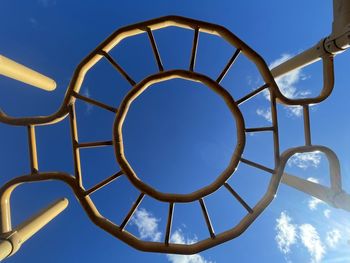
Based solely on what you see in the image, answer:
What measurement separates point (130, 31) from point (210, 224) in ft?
17.0

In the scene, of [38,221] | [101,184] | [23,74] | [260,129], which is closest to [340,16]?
[260,129]

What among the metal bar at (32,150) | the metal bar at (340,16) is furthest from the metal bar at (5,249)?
the metal bar at (340,16)

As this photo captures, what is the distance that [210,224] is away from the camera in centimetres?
964

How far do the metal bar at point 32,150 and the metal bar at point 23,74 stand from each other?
5.34ft

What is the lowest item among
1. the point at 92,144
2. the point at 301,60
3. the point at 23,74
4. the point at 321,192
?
the point at 321,192

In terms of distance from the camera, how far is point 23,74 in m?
11.1

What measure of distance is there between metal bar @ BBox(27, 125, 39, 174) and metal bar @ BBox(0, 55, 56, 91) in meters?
1.63

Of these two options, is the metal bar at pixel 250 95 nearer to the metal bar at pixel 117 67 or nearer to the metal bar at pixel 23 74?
the metal bar at pixel 117 67

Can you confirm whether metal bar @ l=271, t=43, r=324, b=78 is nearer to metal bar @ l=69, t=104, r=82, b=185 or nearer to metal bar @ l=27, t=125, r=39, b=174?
metal bar @ l=69, t=104, r=82, b=185

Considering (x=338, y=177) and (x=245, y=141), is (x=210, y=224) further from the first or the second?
(x=338, y=177)

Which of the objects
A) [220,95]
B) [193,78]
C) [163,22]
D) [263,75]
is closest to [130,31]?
[163,22]

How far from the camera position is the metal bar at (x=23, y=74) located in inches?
403

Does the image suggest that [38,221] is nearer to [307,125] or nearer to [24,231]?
[24,231]

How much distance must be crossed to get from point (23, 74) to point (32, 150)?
2424 millimetres
